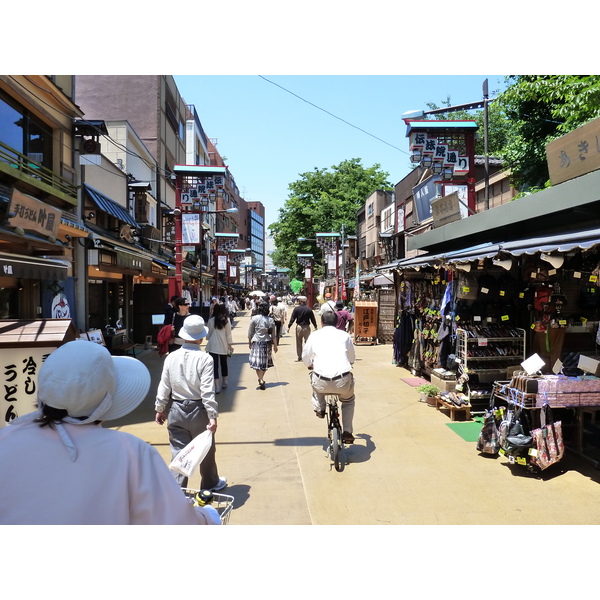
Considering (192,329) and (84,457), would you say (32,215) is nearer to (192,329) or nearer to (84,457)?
(192,329)

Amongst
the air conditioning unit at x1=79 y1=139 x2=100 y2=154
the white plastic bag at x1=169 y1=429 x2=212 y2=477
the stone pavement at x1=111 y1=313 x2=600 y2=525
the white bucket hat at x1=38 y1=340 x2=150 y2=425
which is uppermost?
the air conditioning unit at x1=79 y1=139 x2=100 y2=154

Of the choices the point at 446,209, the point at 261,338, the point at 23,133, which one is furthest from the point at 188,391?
the point at 23,133

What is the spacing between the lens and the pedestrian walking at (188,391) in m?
4.32

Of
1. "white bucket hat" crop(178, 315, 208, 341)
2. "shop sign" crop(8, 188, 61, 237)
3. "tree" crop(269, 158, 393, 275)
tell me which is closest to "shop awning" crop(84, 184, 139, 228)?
"shop sign" crop(8, 188, 61, 237)

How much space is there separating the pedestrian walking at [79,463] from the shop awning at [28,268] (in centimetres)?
556

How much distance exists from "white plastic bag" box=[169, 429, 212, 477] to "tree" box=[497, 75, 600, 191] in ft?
34.4

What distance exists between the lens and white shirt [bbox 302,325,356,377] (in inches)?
217

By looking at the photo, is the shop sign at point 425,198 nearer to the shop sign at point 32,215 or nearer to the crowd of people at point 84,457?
the shop sign at point 32,215

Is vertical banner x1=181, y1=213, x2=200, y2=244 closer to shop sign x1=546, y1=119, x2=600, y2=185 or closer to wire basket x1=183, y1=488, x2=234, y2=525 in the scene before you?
shop sign x1=546, y1=119, x2=600, y2=185

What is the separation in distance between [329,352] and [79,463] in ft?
13.0

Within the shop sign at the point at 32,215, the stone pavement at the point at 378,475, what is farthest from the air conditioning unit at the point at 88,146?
the stone pavement at the point at 378,475

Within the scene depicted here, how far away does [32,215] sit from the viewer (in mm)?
8703

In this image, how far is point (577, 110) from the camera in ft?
32.3
